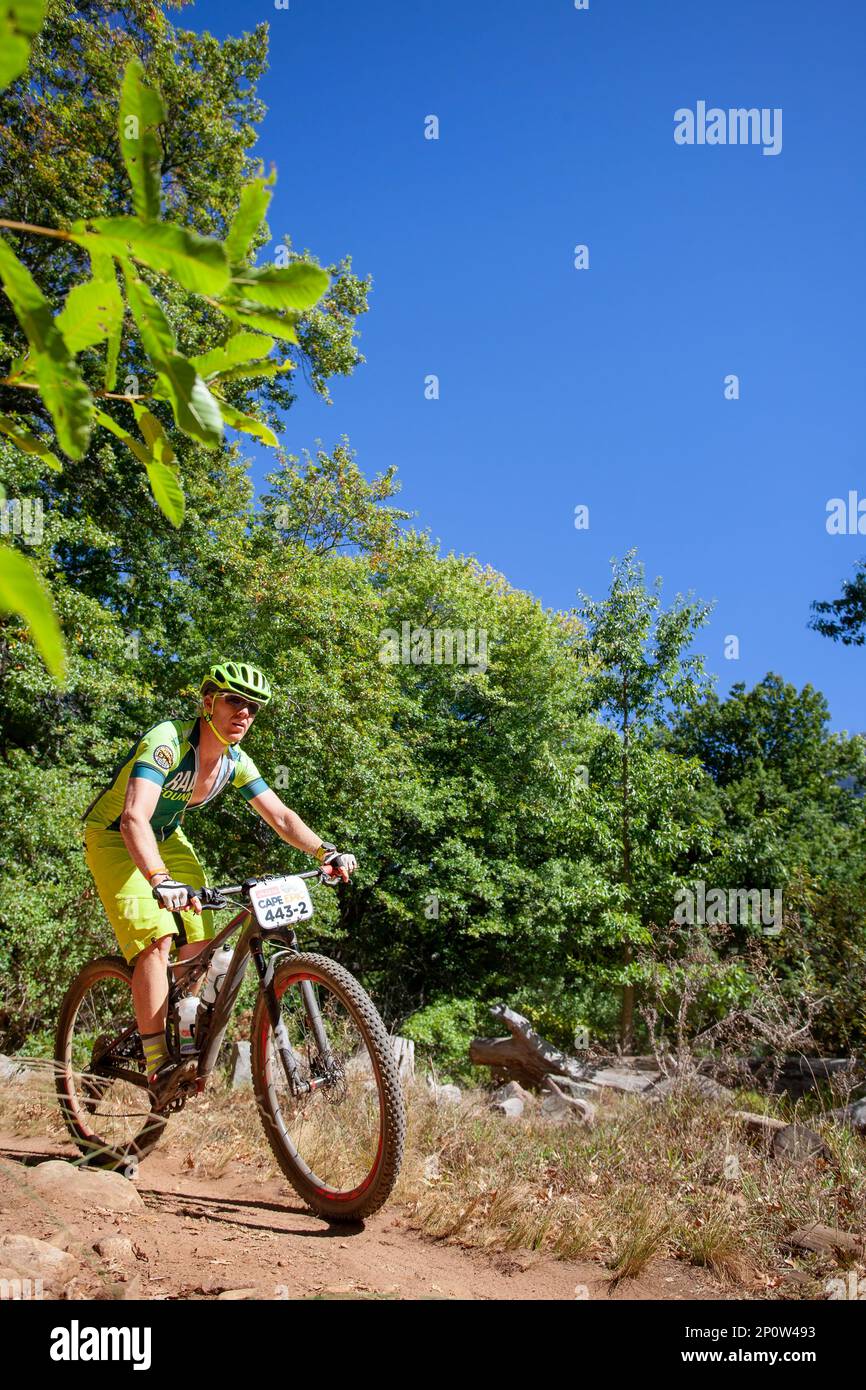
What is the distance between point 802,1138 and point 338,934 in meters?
10.2

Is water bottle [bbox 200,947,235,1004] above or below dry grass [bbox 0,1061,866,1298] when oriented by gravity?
above

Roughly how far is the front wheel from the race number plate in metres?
0.18

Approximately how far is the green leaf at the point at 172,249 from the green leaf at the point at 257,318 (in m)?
0.12

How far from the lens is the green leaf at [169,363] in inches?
42.5

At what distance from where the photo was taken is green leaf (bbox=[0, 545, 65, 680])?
0.77 m

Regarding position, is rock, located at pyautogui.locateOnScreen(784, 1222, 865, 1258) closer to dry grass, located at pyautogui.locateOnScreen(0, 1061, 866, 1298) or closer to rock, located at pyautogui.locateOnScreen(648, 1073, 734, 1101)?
dry grass, located at pyautogui.locateOnScreen(0, 1061, 866, 1298)

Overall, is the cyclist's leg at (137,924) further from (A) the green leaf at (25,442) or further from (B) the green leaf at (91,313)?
(B) the green leaf at (91,313)

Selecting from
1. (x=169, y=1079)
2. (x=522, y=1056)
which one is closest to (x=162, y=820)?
(x=169, y=1079)

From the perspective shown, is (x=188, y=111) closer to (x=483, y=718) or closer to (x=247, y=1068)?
(x=483, y=718)

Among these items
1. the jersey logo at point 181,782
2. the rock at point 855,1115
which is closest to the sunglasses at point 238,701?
the jersey logo at point 181,782

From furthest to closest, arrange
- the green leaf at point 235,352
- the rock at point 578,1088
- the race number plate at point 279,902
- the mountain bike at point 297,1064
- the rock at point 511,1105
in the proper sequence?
the rock at point 578,1088
the rock at point 511,1105
the race number plate at point 279,902
the mountain bike at point 297,1064
the green leaf at point 235,352

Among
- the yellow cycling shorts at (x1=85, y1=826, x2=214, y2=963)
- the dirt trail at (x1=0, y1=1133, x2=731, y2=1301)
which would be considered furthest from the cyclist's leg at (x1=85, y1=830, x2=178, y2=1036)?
the dirt trail at (x1=0, y1=1133, x2=731, y2=1301)
